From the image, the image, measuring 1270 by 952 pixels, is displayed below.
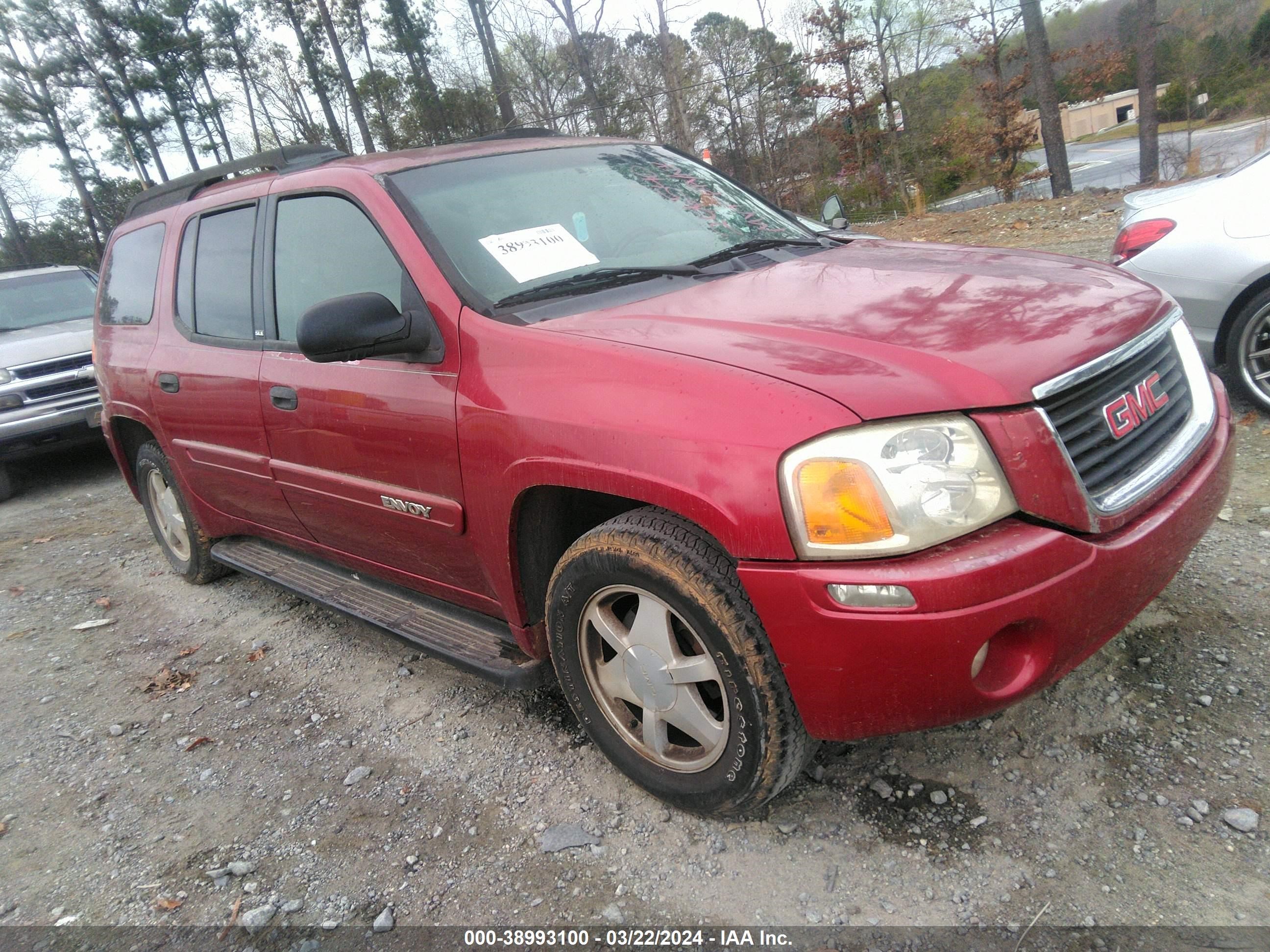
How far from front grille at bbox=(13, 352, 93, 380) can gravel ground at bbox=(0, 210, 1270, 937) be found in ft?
16.2

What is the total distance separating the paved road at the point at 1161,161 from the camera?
Answer: 64.2ft

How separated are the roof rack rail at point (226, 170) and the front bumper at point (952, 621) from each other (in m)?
2.50

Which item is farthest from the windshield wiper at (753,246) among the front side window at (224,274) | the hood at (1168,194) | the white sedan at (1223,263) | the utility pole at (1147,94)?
the utility pole at (1147,94)

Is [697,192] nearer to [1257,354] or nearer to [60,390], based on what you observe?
[1257,354]

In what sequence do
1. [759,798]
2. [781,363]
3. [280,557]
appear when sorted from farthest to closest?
[280,557], [759,798], [781,363]

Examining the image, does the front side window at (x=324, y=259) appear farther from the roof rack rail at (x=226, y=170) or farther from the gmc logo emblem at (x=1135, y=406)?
the gmc logo emblem at (x=1135, y=406)

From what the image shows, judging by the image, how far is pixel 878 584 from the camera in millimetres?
1729

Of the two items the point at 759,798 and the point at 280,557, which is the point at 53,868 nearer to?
the point at 280,557

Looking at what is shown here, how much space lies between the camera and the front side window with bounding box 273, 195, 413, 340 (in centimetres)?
272

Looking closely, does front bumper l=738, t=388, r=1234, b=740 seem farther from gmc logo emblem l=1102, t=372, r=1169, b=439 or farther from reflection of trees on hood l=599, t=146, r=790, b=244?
reflection of trees on hood l=599, t=146, r=790, b=244

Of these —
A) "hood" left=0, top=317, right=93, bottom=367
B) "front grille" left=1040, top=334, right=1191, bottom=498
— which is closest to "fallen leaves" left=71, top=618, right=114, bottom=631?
"hood" left=0, top=317, right=93, bottom=367

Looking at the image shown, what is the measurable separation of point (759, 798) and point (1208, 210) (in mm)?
3822

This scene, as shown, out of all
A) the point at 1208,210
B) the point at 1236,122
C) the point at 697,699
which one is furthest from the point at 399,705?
the point at 1236,122

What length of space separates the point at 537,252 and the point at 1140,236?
3.37m
